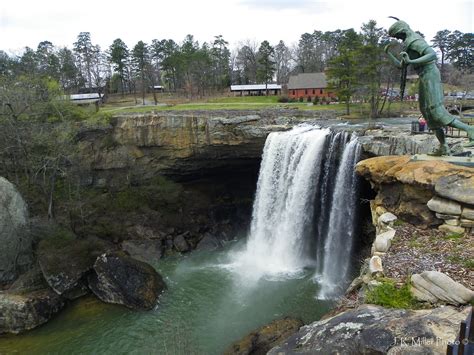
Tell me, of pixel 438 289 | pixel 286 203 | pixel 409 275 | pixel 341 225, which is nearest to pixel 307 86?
pixel 286 203

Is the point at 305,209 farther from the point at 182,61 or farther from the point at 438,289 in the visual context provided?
the point at 182,61

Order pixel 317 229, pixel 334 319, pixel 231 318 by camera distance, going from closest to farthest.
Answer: pixel 334 319 → pixel 231 318 → pixel 317 229

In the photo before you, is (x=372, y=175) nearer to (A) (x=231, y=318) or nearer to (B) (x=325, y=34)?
(A) (x=231, y=318)

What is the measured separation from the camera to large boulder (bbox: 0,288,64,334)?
1436 centimetres

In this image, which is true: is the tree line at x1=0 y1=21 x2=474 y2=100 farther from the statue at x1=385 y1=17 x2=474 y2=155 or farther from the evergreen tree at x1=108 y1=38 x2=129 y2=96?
the statue at x1=385 y1=17 x2=474 y2=155

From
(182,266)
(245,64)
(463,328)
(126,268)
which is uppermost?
(245,64)

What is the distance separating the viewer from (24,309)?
47.8 feet

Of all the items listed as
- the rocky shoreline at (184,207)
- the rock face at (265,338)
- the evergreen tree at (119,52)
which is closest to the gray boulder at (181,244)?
the rocky shoreline at (184,207)

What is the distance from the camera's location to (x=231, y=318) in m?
14.0

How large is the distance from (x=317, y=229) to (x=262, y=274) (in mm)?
3386

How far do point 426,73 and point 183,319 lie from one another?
11427 millimetres

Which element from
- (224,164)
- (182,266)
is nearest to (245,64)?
(224,164)

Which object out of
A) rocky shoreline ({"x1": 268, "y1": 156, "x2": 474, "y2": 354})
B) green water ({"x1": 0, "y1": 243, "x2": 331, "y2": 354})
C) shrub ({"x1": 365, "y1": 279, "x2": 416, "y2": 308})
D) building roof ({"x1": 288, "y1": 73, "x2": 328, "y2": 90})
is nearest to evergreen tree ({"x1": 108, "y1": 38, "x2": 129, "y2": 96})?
building roof ({"x1": 288, "y1": 73, "x2": 328, "y2": 90})

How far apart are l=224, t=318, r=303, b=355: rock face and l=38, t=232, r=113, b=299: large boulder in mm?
8172
